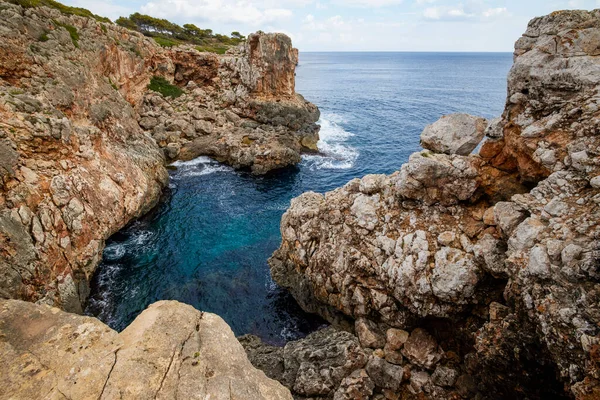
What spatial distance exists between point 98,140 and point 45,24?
1393cm

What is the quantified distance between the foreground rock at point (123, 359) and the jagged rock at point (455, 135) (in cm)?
1714

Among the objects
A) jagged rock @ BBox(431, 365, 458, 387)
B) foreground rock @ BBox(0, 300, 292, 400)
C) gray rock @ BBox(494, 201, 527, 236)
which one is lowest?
jagged rock @ BBox(431, 365, 458, 387)

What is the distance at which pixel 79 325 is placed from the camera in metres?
9.79

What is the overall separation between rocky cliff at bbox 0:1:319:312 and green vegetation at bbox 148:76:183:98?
50 centimetres

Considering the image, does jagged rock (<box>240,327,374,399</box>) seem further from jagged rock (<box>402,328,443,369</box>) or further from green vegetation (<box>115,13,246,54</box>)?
green vegetation (<box>115,13,246,54</box>)

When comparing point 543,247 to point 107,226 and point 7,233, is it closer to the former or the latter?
point 7,233

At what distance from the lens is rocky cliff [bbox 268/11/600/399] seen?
1163 centimetres

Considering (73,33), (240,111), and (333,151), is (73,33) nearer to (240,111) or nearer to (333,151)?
(240,111)

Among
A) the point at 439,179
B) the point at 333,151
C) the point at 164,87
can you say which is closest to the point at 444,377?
the point at 439,179

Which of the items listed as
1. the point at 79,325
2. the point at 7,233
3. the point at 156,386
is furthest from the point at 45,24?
the point at 156,386

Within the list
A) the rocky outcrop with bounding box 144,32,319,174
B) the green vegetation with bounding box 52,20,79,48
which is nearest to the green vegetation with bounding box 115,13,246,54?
the rocky outcrop with bounding box 144,32,319,174

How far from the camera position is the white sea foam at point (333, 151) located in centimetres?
5206

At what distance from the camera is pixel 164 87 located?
59.1 m

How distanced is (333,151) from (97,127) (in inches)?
1435
